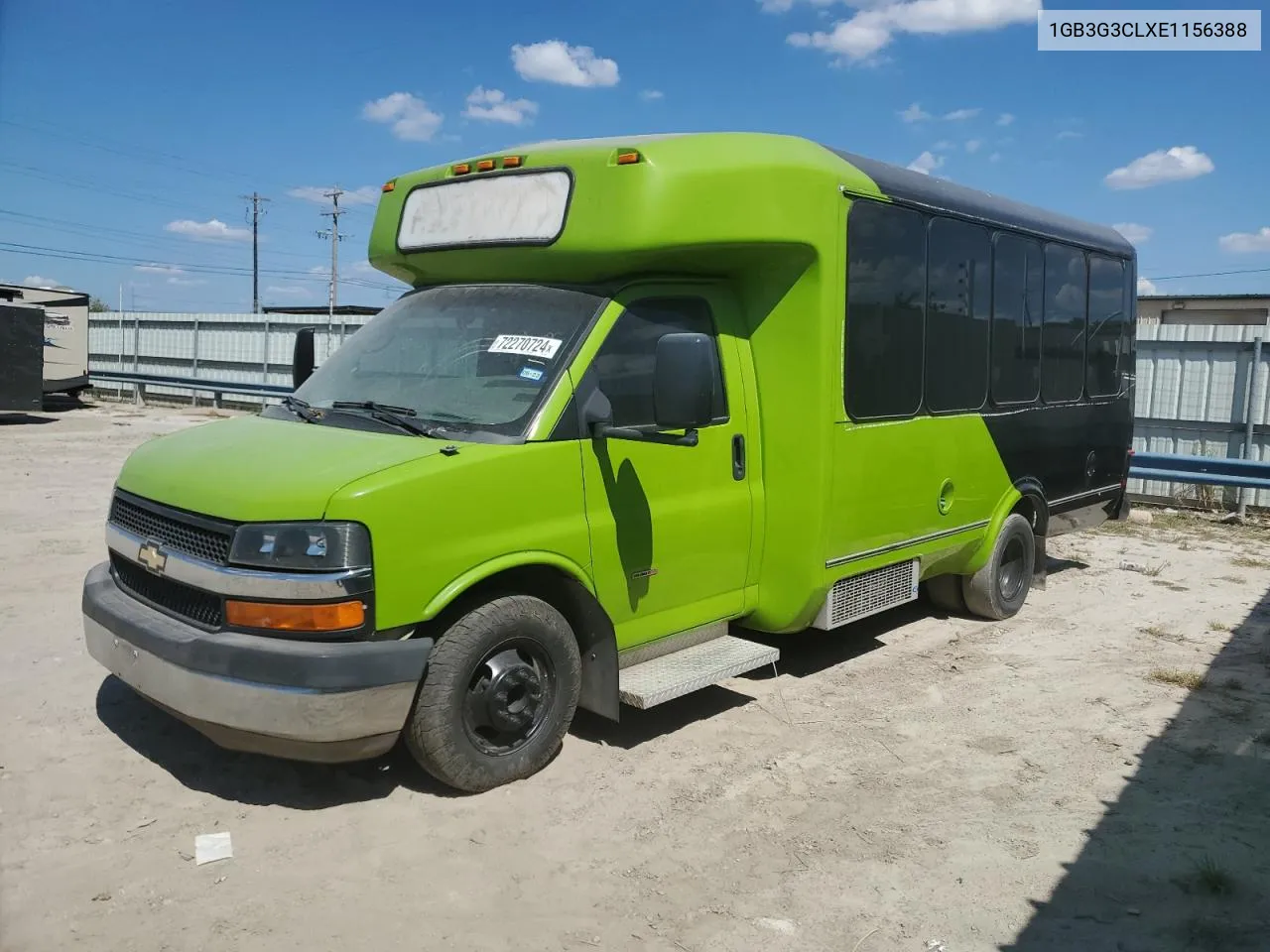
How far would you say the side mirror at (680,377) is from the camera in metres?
4.55

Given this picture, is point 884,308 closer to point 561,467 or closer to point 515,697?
point 561,467

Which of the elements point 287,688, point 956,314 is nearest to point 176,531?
point 287,688

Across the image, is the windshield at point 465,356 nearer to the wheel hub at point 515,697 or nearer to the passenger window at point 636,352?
the passenger window at point 636,352

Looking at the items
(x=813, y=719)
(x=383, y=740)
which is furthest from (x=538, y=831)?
(x=813, y=719)

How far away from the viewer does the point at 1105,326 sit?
8.67m

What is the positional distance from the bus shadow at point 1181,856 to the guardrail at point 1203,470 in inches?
246

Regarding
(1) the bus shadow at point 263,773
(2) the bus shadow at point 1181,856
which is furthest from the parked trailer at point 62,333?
(2) the bus shadow at point 1181,856

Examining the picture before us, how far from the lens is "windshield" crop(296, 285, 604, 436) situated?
15.3ft

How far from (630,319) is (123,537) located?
99.3 inches

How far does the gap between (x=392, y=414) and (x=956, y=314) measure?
389 cm

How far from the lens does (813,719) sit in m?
5.63

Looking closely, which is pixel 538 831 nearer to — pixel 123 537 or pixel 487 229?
pixel 123 537

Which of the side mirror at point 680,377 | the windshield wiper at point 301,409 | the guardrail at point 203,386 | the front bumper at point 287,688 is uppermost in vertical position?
the side mirror at point 680,377

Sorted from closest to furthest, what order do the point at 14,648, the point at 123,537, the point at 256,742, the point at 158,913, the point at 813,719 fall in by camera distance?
the point at 158,913 → the point at 256,742 → the point at 123,537 → the point at 813,719 → the point at 14,648
